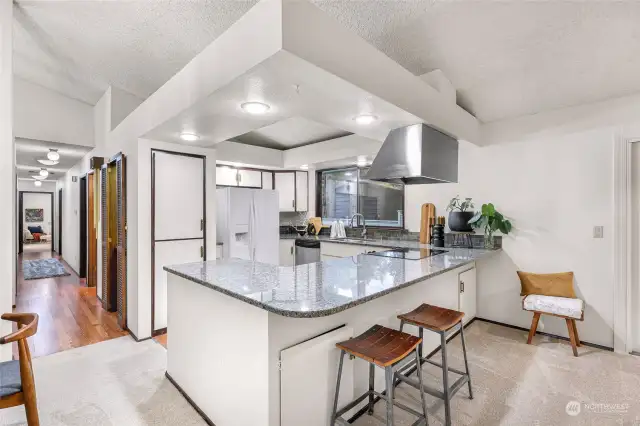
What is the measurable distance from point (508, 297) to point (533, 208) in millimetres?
997

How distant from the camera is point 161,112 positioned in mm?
2527

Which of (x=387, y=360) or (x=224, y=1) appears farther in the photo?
(x=224, y=1)

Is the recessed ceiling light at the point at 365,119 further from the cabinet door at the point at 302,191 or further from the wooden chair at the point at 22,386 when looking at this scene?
the cabinet door at the point at 302,191

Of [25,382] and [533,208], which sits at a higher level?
[533,208]

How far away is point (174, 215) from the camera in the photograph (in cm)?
336

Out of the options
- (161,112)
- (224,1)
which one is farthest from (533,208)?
(161,112)

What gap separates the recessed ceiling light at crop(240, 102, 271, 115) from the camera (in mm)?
2025

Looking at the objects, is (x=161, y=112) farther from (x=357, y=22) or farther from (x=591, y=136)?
(x=591, y=136)

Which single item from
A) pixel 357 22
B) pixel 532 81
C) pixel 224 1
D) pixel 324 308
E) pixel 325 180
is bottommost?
pixel 324 308

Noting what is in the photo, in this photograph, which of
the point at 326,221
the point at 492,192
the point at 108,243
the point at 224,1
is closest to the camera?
the point at 224,1

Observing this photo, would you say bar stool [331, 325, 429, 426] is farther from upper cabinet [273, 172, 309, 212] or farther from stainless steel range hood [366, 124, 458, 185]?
upper cabinet [273, 172, 309, 212]

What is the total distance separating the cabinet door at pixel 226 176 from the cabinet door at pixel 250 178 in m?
0.09

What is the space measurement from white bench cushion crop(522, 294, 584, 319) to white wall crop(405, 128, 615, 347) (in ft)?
1.14
